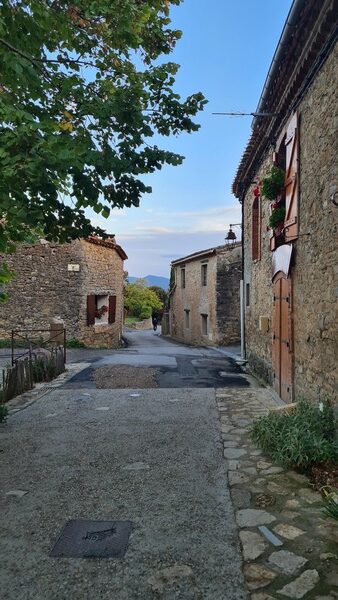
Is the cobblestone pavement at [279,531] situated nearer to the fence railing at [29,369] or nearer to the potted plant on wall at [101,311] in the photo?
the fence railing at [29,369]

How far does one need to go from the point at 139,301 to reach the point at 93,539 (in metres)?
40.0

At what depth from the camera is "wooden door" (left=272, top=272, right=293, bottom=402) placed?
21.6 feet

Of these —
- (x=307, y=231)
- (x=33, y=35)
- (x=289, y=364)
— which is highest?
(x=33, y=35)

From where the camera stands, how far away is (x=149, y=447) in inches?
195

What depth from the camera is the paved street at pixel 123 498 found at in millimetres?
2498

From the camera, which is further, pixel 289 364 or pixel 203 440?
pixel 289 364

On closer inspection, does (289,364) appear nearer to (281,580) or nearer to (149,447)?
(149,447)

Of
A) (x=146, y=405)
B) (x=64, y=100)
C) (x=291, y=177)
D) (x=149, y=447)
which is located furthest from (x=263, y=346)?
(x=64, y=100)

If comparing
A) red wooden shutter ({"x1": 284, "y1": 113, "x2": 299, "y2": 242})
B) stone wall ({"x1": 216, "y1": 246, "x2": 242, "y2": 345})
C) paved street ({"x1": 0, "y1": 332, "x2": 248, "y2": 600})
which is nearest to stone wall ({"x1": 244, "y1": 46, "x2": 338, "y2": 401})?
red wooden shutter ({"x1": 284, "y1": 113, "x2": 299, "y2": 242})

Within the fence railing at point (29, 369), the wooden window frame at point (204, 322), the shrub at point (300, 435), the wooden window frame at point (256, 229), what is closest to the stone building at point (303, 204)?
the shrub at point (300, 435)

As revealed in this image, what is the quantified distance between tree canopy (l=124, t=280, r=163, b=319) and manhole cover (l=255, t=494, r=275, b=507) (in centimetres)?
3819

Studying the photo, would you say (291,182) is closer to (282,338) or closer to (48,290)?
(282,338)

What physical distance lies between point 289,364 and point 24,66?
5196mm

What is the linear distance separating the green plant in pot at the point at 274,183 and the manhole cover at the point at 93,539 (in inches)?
221
